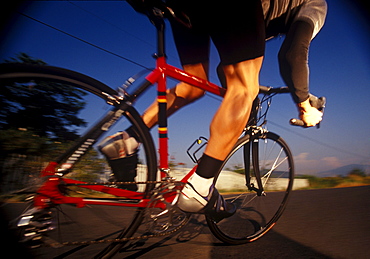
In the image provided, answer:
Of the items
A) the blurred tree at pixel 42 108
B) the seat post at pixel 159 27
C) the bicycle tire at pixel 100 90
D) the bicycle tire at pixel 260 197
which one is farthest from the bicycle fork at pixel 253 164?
the blurred tree at pixel 42 108

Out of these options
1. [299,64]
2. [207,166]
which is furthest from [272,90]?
[207,166]

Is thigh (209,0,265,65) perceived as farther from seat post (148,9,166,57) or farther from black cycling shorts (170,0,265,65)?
seat post (148,9,166,57)

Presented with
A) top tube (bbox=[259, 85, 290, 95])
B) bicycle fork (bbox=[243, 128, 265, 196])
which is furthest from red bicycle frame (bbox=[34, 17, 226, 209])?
bicycle fork (bbox=[243, 128, 265, 196])

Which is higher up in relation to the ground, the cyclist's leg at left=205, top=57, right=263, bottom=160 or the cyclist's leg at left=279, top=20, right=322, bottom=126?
the cyclist's leg at left=279, top=20, right=322, bottom=126

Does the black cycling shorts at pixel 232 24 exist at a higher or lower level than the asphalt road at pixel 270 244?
higher

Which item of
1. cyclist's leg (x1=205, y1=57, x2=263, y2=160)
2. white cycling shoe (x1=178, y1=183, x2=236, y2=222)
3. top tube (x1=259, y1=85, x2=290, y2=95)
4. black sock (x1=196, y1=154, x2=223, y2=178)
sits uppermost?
top tube (x1=259, y1=85, x2=290, y2=95)

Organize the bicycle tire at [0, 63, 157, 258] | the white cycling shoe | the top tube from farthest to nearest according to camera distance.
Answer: the top tube, the white cycling shoe, the bicycle tire at [0, 63, 157, 258]

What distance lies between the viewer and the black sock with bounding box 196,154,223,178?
56.5 inches

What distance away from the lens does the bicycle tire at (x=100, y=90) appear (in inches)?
41.3

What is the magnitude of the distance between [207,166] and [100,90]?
819 millimetres

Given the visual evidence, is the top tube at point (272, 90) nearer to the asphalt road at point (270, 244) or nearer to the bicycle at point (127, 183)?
the bicycle at point (127, 183)

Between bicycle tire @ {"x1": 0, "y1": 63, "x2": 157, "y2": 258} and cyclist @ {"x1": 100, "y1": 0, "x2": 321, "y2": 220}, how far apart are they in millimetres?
81

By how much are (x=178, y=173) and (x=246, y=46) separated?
3.34ft

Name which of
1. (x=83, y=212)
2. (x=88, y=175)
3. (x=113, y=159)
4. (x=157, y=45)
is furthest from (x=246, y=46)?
(x=83, y=212)
